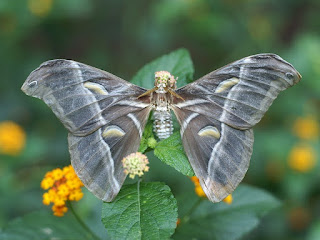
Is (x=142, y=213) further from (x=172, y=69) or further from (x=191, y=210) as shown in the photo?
(x=172, y=69)

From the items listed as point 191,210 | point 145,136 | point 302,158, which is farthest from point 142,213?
point 302,158

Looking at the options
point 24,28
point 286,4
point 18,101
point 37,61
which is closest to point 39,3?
point 24,28

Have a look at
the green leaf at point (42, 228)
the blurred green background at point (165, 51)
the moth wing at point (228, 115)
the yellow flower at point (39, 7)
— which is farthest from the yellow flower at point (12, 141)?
the moth wing at point (228, 115)

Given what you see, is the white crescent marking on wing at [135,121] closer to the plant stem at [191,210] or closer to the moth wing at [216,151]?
the moth wing at [216,151]

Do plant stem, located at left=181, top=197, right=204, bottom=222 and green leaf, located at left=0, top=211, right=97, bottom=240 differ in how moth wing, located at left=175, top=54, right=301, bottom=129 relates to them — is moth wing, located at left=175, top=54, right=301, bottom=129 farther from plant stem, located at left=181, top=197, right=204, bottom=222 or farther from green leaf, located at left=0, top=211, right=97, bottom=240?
green leaf, located at left=0, top=211, right=97, bottom=240

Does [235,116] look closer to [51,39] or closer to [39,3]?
[39,3]

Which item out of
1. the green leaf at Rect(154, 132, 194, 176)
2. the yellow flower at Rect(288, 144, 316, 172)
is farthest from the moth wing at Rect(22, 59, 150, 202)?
the yellow flower at Rect(288, 144, 316, 172)
